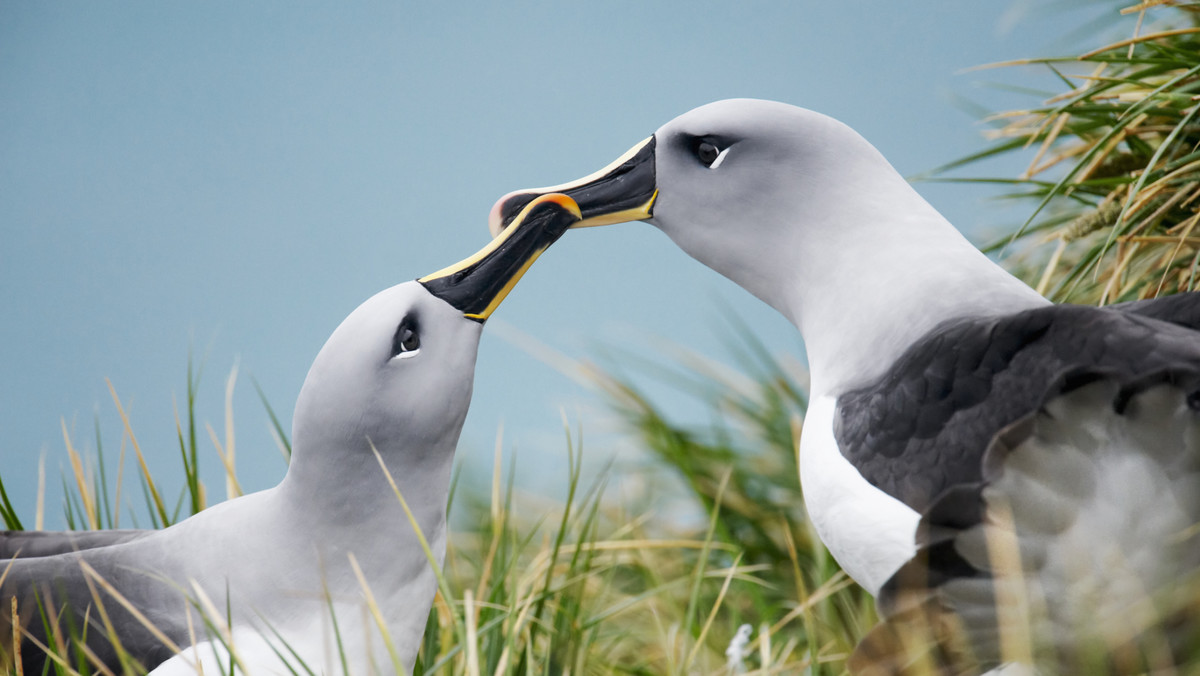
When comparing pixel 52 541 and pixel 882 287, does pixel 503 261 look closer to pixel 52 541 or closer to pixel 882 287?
pixel 882 287

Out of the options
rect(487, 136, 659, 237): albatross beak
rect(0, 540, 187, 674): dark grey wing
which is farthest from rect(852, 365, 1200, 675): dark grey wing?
rect(0, 540, 187, 674): dark grey wing

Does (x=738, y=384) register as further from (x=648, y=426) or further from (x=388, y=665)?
(x=388, y=665)

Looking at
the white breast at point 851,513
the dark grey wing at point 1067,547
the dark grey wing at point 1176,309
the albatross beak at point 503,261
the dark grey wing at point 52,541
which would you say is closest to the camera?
the dark grey wing at point 1067,547

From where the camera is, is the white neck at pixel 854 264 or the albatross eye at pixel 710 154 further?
the albatross eye at pixel 710 154

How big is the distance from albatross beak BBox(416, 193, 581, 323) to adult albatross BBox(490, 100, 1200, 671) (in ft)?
0.18

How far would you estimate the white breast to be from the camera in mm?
1115

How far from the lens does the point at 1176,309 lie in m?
1.29

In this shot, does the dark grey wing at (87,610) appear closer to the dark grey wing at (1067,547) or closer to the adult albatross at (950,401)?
the adult albatross at (950,401)

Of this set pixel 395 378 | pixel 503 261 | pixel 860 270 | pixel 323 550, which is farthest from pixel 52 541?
pixel 860 270

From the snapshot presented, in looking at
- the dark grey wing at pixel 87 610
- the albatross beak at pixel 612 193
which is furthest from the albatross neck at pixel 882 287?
the dark grey wing at pixel 87 610

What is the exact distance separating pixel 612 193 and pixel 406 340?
42cm

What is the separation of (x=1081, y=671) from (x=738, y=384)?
181 cm

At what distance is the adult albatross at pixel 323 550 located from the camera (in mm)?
1298

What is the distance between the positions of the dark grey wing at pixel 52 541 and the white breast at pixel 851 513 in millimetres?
1004
